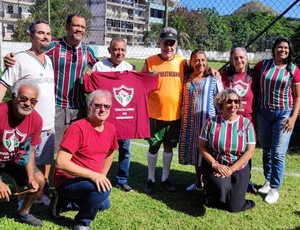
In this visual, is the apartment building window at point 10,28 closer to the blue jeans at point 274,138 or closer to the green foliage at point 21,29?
the green foliage at point 21,29

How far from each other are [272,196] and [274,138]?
753 mm

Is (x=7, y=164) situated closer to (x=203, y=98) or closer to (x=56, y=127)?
(x=56, y=127)

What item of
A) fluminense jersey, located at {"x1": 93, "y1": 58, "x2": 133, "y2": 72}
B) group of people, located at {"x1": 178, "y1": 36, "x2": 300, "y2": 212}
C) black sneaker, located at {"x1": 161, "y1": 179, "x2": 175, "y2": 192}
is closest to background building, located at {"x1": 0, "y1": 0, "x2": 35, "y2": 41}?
fluminense jersey, located at {"x1": 93, "y1": 58, "x2": 133, "y2": 72}

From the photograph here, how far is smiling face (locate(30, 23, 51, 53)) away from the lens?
156 inches

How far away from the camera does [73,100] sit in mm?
4559

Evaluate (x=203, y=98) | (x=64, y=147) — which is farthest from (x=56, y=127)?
(x=203, y=98)

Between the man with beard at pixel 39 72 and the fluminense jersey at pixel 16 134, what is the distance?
0.33m

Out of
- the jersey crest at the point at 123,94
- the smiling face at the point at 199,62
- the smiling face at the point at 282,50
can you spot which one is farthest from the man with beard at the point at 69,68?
the smiling face at the point at 282,50

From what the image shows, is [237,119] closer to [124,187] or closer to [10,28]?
[124,187]

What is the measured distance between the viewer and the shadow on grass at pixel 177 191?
4.62 metres

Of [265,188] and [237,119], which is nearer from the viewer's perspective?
[237,119]

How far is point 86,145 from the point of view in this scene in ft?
12.2

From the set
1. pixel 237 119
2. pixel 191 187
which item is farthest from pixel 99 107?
pixel 191 187

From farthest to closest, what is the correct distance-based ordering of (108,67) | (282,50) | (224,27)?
(224,27) → (108,67) → (282,50)
